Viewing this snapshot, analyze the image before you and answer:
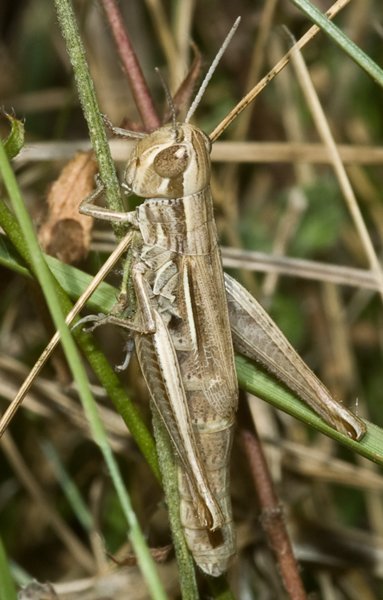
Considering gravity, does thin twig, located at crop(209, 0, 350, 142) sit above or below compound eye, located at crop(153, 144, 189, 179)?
above

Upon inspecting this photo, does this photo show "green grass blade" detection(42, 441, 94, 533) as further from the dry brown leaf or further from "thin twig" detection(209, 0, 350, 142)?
"thin twig" detection(209, 0, 350, 142)

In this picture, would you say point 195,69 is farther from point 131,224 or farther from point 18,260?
point 18,260

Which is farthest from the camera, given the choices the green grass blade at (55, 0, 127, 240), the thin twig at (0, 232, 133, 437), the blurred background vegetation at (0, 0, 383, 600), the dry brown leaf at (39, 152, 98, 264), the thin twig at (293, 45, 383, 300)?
the blurred background vegetation at (0, 0, 383, 600)

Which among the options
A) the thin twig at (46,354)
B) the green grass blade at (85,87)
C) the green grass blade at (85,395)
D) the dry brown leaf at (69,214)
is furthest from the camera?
the dry brown leaf at (69,214)

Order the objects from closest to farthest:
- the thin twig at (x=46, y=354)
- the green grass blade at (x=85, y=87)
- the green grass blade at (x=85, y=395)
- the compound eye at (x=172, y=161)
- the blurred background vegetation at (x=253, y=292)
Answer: the green grass blade at (x=85, y=395) < the green grass blade at (x=85, y=87) < the thin twig at (x=46, y=354) < the compound eye at (x=172, y=161) < the blurred background vegetation at (x=253, y=292)

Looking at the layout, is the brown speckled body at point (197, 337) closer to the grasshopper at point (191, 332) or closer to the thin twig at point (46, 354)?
the grasshopper at point (191, 332)

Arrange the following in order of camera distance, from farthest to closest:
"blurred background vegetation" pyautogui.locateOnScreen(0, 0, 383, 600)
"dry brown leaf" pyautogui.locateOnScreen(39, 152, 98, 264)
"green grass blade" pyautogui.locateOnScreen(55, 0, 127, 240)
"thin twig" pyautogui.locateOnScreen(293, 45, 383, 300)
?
"blurred background vegetation" pyautogui.locateOnScreen(0, 0, 383, 600) < "thin twig" pyautogui.locateOnScreen(293, 45, 383, 300) < "dry brown leaf" pyautogui.locateOnScreen(39, 152, 98, 264) < "green grass blade" pyautogui.locateOnScreen(55, 0, 127, 240)

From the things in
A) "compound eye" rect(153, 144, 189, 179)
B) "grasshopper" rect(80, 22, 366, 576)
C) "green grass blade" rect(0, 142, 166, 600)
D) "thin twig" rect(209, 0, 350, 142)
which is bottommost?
"green grass blade" rect(0, 142, 166, 600)

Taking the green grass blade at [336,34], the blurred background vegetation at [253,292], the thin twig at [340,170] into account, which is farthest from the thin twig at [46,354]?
the thin twig at [340,170]

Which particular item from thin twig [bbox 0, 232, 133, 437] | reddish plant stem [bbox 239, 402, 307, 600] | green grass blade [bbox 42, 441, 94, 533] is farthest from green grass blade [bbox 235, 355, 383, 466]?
green grass blade [bbox 42, 441, 94, 533]
